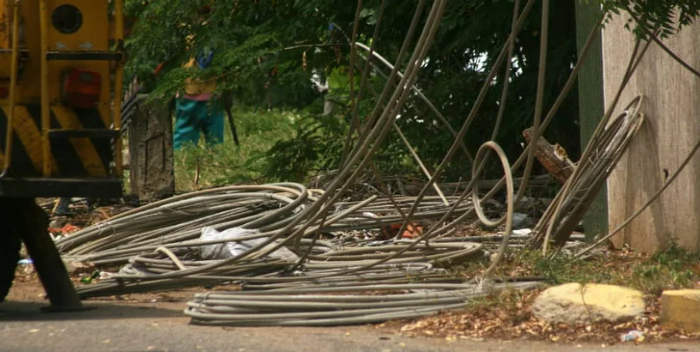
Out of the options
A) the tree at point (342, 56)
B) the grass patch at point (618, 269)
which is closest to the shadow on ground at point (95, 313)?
the grass patch at point (618, 269)

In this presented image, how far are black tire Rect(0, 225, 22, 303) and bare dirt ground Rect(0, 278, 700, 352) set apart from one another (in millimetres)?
293

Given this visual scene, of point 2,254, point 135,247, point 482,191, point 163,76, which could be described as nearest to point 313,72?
point 163,76

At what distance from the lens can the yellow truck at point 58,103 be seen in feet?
18.3

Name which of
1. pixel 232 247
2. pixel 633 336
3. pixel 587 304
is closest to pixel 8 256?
pixel 232 247

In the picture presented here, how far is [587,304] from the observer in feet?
16.5

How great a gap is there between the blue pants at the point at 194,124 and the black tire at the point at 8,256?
35.1 ft

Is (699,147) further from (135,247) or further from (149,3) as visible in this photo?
(149,3)

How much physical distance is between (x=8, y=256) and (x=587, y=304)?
3.00m

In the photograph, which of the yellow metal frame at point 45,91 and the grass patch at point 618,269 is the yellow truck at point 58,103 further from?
the grass patch at point 618,269

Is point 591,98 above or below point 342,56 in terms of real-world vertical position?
below

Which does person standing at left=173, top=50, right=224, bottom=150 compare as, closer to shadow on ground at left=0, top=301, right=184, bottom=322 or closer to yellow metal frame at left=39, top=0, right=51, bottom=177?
shadow on ground at left=0, top=301, right=184, bottom=322

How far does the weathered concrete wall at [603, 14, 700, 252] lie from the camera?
6691 mm

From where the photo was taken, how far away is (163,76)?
10.6m

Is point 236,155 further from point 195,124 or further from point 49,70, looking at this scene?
point 49,70
